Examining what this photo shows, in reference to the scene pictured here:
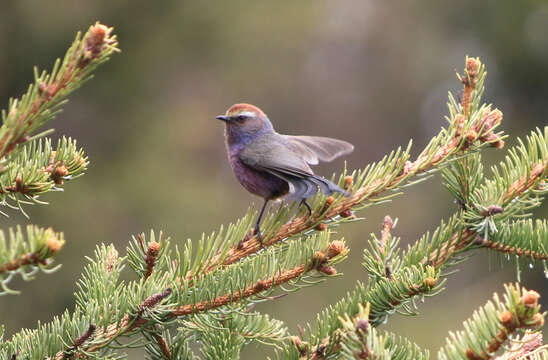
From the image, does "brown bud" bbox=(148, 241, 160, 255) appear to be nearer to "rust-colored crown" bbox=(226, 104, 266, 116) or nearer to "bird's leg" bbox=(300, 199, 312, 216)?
"bird's leg" bbox=(300, 199, 312, 216)

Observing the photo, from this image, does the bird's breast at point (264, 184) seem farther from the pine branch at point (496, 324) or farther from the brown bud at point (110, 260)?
the pine branch at point (496, 324)

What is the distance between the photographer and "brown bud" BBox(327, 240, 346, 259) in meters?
1.89

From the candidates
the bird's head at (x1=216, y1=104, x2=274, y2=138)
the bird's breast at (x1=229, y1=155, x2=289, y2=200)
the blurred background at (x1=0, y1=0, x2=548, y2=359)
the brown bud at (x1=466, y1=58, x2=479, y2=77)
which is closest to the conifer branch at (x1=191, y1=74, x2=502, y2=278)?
the brown bud at (x1=466, y1=58, x2=479, y2=77)

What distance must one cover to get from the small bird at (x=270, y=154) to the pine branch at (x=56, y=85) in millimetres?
1277

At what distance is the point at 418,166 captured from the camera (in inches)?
86.7

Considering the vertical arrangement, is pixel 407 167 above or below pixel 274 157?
below

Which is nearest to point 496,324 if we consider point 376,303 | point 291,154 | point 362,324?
point 362,324

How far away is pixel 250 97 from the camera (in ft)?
38.3

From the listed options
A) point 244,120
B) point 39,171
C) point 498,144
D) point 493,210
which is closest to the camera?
point 39,171

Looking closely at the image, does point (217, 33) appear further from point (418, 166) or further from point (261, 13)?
point (418, 166)

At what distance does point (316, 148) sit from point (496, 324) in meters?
1.98

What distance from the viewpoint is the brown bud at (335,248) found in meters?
1.89

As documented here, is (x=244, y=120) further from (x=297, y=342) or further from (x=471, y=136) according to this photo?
(x=297, y=342)

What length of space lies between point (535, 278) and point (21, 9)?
1132 centimetres
